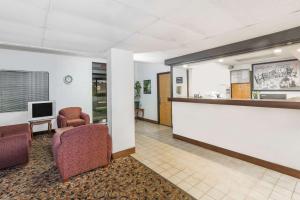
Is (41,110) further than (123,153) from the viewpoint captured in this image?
Yes

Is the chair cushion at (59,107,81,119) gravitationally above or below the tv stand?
above

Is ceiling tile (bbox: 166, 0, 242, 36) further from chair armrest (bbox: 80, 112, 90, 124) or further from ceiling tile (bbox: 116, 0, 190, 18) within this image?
chair armrest (bbox: 80, 112, 90, 124)

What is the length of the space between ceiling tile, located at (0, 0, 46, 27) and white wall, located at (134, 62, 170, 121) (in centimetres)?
469

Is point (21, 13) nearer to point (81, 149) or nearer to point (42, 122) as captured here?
point (81, 149)

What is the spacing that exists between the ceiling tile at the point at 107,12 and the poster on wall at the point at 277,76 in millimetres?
5238

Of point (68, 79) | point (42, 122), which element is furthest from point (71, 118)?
point (68, 79)

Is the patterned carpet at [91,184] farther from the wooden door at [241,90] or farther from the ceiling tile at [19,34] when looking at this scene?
the wooden door at [241,90]

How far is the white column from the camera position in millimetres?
3289

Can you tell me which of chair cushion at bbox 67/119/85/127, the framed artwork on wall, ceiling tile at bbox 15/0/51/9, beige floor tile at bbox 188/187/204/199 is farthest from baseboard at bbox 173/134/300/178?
ceiling tile at bbox 15/0/51/9

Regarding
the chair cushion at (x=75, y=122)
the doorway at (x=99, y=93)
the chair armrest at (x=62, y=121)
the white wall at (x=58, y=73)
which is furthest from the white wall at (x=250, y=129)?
the white wall at (x=58, y=73)

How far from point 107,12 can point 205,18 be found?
1.21m

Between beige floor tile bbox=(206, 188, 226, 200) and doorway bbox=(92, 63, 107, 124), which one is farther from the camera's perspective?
doorway bbox=(92, 63, 107, 124)

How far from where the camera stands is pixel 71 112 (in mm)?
5250

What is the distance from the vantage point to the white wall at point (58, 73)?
15.3 feet
